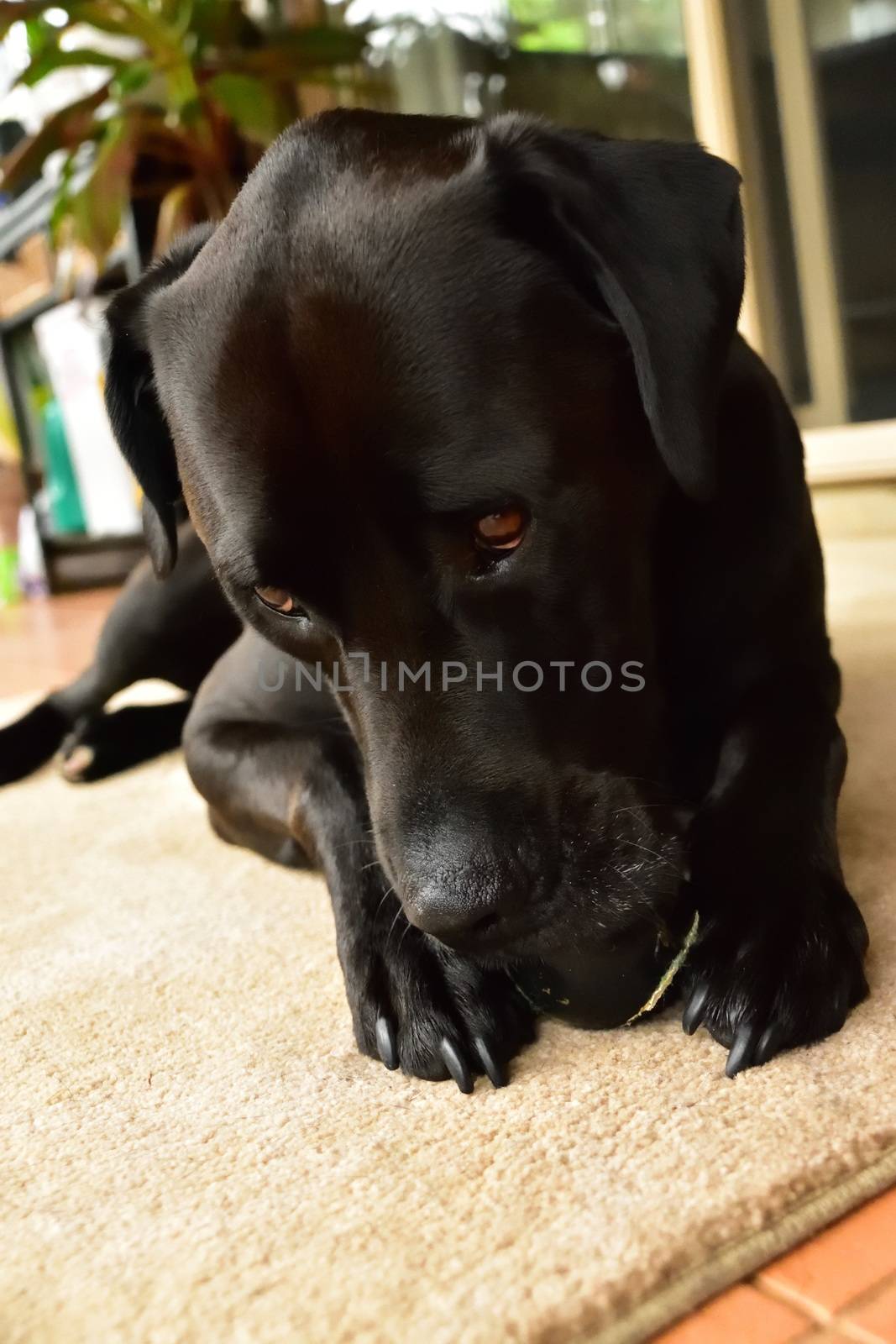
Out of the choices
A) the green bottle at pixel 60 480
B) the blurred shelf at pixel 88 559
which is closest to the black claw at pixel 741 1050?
the blurred shelf at pixel 88 559

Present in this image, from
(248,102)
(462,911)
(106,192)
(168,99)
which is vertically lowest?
(462,911)

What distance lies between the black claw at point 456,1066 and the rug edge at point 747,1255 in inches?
9.9

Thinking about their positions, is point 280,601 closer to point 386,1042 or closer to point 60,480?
point 386,1042

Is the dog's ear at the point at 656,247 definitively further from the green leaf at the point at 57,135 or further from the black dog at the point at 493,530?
the green leaf at the point at 57,135

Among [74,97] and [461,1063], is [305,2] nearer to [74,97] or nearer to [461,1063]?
[74,97]

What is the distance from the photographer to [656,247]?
3.16 feet

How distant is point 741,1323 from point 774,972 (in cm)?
28

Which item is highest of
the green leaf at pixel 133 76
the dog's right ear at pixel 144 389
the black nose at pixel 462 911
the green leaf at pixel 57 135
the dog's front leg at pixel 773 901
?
the green leaf at pixel 133 76

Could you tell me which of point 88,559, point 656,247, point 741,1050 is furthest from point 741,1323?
point 88,559

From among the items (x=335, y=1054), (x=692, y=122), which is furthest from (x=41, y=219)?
(x=335, y=1054)

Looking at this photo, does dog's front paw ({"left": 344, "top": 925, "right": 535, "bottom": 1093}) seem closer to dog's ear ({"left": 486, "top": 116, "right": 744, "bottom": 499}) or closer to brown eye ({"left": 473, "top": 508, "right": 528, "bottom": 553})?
brown eye ({"left": 473, "top": 508, "right": 528, "bottom": 553})

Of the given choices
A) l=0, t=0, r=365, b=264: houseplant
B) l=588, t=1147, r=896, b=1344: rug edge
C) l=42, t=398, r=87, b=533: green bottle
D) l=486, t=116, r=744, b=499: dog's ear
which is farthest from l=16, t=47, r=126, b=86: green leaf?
l=588, t=1147, r=896, b=1344: rug edge

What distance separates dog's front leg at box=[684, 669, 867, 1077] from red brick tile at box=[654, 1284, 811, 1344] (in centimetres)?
20

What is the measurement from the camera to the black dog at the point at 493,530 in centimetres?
91
